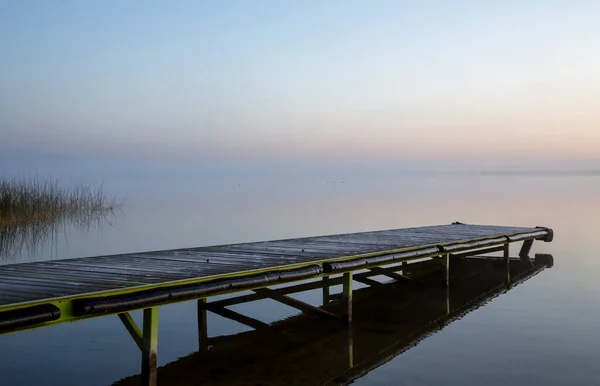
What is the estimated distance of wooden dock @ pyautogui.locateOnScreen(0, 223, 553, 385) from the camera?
5079 millimetres

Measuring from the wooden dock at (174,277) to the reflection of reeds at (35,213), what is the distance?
322 inches

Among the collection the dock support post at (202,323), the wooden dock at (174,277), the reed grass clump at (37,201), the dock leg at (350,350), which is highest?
the reed grass clump at (37,201)

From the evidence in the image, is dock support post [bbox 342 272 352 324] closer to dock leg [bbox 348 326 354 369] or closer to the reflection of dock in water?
the reflection of dock in water

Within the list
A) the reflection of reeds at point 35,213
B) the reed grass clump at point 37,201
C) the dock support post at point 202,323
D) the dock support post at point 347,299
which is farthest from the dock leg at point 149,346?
the reed grass clump at point 37,201

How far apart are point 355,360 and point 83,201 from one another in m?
17.7

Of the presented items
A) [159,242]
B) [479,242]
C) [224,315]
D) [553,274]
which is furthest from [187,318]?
[159,242]

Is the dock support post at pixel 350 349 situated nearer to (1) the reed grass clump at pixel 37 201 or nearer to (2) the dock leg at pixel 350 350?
(2) the dock leg at pixel 350 350

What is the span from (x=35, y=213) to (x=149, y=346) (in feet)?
46.2

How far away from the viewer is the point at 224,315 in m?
8.11

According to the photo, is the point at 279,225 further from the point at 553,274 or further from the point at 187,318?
the point at 187,318

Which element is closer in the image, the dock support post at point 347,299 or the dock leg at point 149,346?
the dock leg at point 149,346

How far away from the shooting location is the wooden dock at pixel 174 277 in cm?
508

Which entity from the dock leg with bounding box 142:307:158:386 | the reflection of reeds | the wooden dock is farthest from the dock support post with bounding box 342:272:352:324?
the reflection of reeds

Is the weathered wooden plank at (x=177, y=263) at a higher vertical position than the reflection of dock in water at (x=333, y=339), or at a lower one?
higher
